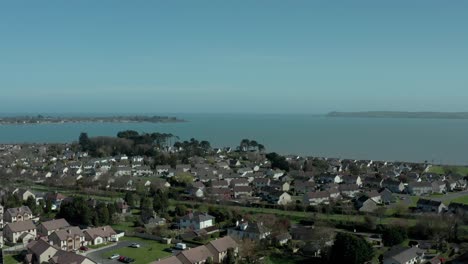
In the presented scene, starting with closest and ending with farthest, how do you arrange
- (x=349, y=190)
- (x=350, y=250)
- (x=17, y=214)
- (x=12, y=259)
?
(x=350, y=250)
(x=12, y=259)
(x=17, y=214)
(x=349, y=190)

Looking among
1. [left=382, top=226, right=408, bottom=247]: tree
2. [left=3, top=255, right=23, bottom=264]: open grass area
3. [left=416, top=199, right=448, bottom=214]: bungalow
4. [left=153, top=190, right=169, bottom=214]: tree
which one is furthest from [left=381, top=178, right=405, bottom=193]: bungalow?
[left=3, top=255, right=23, bottom=264]: open grass area

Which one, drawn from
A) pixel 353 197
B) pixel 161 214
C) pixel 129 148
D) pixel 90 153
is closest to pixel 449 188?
pixel 353 197

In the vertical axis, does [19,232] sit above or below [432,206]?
below

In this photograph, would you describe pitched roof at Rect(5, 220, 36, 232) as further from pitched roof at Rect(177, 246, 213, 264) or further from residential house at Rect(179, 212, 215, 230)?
pitched roof at Rect(177, 246, 213, 264)

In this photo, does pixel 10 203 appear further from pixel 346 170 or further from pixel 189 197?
pixel 346 170

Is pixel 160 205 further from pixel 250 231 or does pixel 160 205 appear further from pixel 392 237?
pixel 392 237

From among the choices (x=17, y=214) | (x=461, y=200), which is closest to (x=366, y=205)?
(x=461, y=200)
